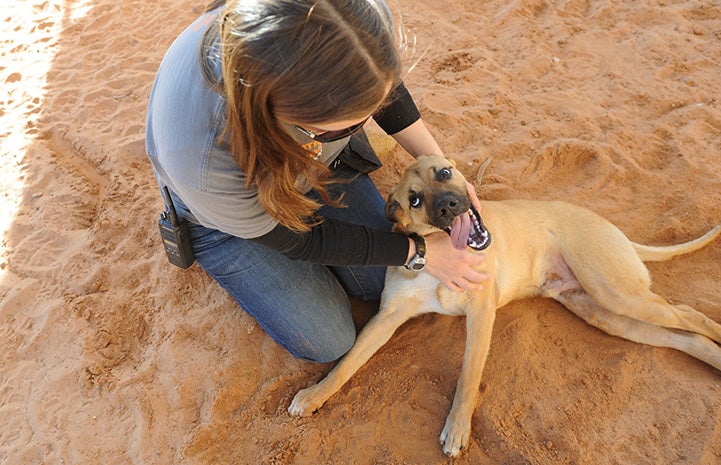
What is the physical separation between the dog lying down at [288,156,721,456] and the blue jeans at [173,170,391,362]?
17 centimetres

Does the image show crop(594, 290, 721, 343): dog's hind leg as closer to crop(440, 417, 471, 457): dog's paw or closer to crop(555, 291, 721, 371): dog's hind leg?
crop(555, 291, 721, 371): dog's hind leg

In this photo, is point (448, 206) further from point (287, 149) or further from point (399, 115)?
point (287, 149)

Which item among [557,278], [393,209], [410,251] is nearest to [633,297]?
[557,278]

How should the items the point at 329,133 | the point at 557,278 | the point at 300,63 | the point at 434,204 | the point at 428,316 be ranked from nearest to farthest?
the point at 300,63 < the point at 329,133 < the point at 434,204 < the point at 557,278 < the point at 428,316

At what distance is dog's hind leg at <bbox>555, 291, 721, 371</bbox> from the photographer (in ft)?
9.11

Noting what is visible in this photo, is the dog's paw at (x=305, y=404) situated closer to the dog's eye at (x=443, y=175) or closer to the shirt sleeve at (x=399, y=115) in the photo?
the dog's eye at (x=443, y=175)

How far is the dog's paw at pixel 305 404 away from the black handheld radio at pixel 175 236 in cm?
93

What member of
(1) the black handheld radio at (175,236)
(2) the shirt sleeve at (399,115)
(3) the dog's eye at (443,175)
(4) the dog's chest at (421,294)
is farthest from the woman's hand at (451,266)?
(1) the black handheld radio at (175,236)

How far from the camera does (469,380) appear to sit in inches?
106

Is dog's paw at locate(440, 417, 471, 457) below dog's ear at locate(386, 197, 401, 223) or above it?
below

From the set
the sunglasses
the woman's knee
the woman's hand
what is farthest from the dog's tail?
the sunglasses

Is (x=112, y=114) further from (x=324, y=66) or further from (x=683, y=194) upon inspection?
(x=683, y=194)

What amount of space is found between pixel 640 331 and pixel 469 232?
1.09 m

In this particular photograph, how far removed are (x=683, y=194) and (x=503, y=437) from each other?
2.11 meters
